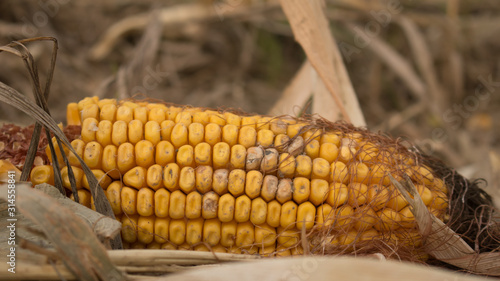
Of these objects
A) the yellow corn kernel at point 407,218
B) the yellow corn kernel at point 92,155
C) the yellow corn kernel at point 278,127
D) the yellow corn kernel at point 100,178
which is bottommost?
the yellow corn kernel at point 407,218

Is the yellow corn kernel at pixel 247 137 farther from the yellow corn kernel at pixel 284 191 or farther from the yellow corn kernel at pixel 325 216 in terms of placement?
the yellow corn kernel at pixel 325 216

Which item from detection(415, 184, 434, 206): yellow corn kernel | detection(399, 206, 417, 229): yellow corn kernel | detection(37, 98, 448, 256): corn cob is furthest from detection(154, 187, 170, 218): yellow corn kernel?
detection(415, 184, 434, 206): yellow corn kernel

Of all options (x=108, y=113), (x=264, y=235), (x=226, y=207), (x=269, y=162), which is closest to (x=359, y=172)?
(x=269, y=162)

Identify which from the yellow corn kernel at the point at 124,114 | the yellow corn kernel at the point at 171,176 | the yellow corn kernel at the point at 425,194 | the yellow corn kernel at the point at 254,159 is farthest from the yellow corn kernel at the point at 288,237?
the yellow corn kernel at the point at 124,114

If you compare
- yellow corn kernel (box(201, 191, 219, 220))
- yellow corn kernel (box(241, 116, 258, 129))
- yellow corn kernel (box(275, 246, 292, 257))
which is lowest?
yellow corn kernel (box(275, 246, 292, 257))

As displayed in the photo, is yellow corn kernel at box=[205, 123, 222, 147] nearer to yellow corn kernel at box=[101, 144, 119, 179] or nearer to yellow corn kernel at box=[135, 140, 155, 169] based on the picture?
yellow corn kernel at box=[135, 140, 155, 169]

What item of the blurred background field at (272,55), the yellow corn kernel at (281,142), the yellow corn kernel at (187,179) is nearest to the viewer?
the yellow corn kernel at (187,179)

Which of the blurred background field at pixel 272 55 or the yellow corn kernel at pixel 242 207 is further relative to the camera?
the blurred background field at pixel 272 55
